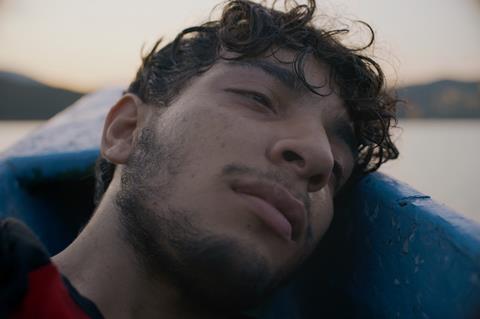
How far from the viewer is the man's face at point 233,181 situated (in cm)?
94

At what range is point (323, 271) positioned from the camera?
1.51m

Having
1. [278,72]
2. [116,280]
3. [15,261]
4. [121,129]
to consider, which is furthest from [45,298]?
[278,72]

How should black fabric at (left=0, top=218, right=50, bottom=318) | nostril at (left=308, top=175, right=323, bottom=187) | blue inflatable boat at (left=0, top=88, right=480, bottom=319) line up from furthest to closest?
1. nostril at (left=308, top=175, right=323, bottom=187)
2. blue inflatable boat at (left=0, top=88, right=480, bottom=319)
3. black fabric at (left=0, top=218, right=50, bottom=318)

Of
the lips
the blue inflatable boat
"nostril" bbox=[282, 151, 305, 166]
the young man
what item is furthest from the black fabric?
Result: the blue inflatable boat

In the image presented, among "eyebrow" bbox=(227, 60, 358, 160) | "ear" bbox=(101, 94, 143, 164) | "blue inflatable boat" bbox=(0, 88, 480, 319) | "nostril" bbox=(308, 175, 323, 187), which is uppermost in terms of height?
"eyebrow" bbox=(227, 60, 358, 160)

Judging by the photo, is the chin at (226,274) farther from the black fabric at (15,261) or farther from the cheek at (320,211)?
the black fabric at (15,261)

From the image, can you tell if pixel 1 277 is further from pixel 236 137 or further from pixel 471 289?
pixel 471 289

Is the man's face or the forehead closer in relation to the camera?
the man's face

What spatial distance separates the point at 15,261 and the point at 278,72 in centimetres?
68

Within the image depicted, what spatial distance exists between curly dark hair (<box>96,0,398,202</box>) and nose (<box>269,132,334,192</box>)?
171 mm

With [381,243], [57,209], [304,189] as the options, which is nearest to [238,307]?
[304,189]

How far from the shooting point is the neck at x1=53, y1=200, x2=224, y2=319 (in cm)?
100

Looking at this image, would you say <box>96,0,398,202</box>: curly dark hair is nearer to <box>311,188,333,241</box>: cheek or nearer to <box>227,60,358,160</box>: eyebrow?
<box>227,60,358,160</box>: eyebrow

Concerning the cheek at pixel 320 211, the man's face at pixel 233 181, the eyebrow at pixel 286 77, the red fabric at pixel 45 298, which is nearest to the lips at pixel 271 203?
the man's face at pixel 233 181
